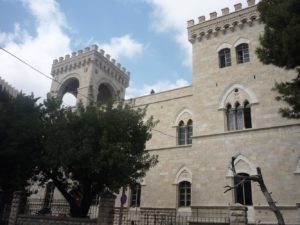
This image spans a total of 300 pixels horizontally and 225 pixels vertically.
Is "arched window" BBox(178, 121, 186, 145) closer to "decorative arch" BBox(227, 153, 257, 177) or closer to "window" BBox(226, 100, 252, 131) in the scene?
"window" BBox(226, 100, 252, 131)

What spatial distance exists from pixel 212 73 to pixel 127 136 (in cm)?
719

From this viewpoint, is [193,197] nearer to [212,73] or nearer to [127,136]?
[127,136]

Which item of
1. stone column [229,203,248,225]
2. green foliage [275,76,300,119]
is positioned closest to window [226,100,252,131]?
green foliage [275,76,300,119]

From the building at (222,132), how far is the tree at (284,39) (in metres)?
5.27

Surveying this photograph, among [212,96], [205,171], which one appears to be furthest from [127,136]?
[212,96]

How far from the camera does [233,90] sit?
16.6 meters

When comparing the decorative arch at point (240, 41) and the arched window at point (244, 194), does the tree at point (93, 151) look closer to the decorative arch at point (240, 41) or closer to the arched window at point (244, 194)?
the arched window at point (244, 194)

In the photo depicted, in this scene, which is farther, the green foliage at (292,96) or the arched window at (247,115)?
the arched window at (247,115)

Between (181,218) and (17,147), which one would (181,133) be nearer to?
(181,218)

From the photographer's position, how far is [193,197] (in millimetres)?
15984

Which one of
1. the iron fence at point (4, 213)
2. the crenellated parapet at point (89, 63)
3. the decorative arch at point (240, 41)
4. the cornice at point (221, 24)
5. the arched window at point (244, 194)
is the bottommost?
the iron fence at point (4, 213)

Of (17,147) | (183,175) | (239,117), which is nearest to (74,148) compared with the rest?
(17,147)

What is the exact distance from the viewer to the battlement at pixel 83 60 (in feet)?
86.8

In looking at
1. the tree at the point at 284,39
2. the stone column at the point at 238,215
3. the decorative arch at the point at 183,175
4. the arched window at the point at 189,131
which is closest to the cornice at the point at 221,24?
the arched window at the point at 189,131
